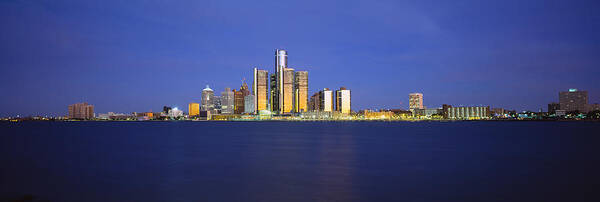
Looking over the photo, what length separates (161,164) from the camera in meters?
30.4

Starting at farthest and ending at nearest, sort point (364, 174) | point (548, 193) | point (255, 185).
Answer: point (364, 174) < point (255, 185) < point (548, 193)

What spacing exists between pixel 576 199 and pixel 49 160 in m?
39.2

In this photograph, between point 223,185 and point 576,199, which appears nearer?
point 576,199

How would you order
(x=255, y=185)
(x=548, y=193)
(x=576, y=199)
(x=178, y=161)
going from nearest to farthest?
(x=576, y=199) → (x=548, y=193) → (x=255, y=185) → (x=178, y=161)

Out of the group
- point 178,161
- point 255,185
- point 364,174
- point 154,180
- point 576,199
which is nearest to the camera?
point 576,199

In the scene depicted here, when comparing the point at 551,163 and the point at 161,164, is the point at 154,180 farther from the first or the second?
the point at 551,163

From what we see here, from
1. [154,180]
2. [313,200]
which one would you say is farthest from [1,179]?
[313,200]

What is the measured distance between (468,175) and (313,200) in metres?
12.0

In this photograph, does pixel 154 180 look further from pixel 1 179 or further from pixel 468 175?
pixel 468 175

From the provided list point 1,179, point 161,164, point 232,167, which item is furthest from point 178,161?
point 1,179

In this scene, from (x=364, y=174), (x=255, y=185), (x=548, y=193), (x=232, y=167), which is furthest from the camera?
(x=232, y=167)

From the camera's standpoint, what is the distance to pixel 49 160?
3353cm

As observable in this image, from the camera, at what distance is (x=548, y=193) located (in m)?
18.4

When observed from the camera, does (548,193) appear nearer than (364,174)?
Yes
